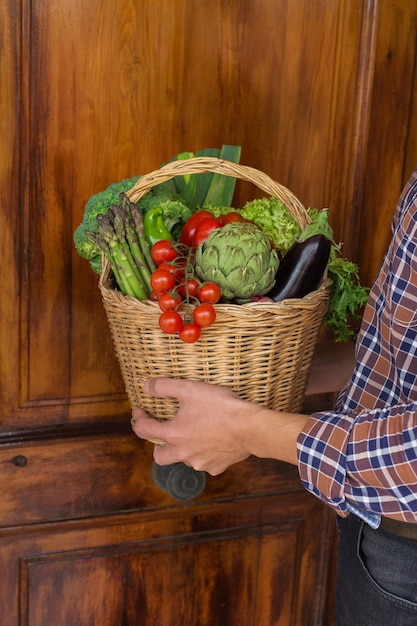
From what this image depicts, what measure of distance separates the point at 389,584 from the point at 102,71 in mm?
1191

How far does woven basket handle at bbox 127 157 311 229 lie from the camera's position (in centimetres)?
140

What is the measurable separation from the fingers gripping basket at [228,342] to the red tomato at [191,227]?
0.27 ft

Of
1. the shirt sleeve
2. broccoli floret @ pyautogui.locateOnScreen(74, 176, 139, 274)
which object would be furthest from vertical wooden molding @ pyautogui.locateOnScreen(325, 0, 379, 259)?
the shirt sleeve

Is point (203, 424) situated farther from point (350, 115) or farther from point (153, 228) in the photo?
point (350, 115)

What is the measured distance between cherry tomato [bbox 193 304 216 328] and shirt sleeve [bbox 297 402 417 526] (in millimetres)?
222

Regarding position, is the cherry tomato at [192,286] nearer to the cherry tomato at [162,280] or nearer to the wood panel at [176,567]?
the cherry tomato at [162,280]

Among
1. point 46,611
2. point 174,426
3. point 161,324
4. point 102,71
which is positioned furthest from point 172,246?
point 46,611

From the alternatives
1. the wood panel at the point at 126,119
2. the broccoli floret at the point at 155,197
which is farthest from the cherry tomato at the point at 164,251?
the wood panel at the point at 126,119

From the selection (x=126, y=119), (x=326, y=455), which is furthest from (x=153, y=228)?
(x=326, y=455)

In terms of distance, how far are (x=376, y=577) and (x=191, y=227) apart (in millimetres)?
721

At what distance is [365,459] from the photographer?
1154 millimetres

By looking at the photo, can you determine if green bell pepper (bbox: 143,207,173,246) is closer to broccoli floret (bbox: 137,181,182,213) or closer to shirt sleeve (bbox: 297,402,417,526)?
broccoli floret (bbox: 137,181,182,213)

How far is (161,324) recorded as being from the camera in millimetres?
1258

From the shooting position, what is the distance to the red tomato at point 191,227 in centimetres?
145
